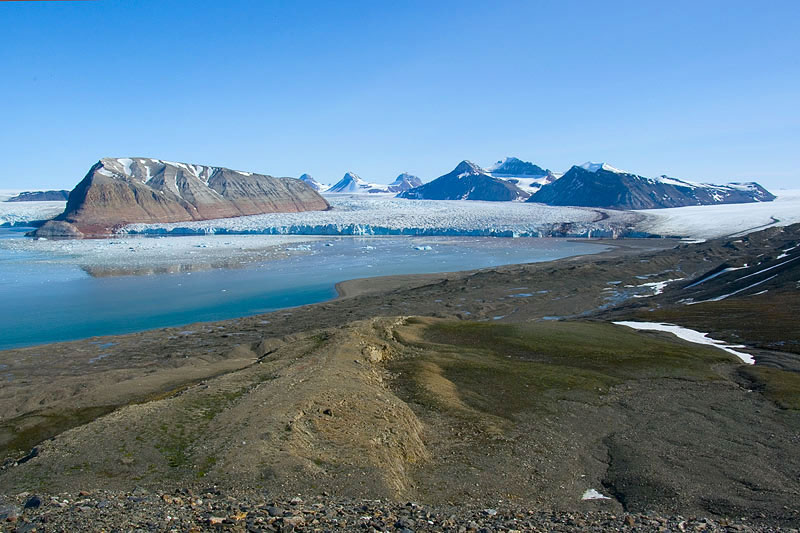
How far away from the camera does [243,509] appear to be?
723 centimetres

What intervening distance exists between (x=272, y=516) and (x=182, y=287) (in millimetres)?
35430

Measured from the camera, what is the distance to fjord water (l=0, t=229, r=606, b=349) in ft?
95.0

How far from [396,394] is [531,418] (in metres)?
3.49

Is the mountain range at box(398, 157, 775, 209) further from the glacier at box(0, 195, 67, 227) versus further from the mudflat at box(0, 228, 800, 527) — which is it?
the mudflat at box(0, 228, 800, 527)

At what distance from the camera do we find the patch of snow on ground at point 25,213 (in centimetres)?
10431

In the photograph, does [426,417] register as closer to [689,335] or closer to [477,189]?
[689,335]

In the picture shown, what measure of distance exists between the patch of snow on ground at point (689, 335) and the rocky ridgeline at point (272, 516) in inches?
542

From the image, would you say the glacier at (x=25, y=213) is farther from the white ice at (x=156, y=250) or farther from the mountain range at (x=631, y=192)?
the mountain range at (x=631, y=192)

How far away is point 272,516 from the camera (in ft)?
22.8

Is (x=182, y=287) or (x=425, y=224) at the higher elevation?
(x=425, y=224)

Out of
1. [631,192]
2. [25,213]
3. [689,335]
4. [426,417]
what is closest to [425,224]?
[689,335]

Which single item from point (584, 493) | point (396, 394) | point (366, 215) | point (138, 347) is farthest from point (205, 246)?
point (584, 493)

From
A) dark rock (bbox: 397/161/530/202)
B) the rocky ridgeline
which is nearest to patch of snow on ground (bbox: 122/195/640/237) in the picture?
dark rock (bbox: 397/161/530/202)

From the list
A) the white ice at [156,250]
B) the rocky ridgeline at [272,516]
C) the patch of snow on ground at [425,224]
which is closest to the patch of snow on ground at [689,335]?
the rocky ridgeline at [272,516]
